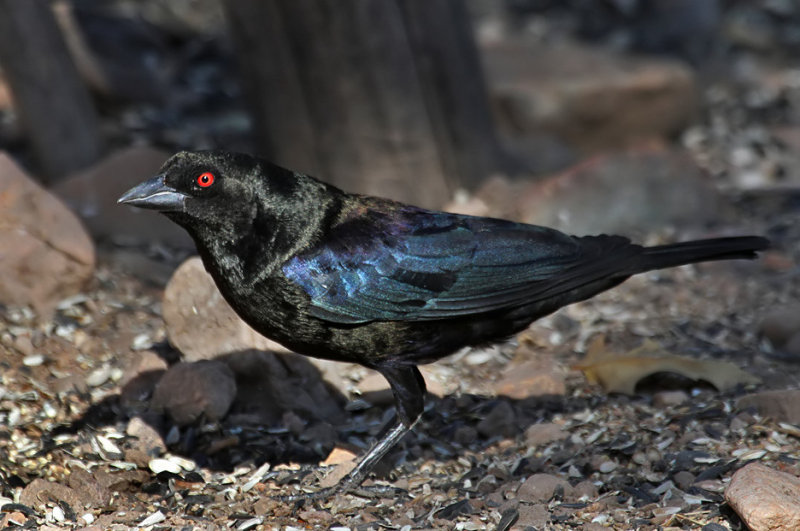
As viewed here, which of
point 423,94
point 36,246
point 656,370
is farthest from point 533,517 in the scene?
point 423,94

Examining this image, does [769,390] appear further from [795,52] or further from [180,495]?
[795,52]

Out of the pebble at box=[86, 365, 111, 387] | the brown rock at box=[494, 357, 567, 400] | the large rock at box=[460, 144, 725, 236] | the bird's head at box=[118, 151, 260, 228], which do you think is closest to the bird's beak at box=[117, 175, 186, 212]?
the bird's head at box=[118, 151, 260, 228]

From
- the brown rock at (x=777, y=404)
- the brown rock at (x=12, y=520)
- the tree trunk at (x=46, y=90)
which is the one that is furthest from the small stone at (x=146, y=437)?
the tree trunk at (x=46, y=90)

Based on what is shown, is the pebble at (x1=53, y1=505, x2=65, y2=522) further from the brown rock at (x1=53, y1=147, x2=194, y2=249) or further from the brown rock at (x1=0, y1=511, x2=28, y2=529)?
the brown rock at (x1=53, y1=147, x2=194, y2=249)

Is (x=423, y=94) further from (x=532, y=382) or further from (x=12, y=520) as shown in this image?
(x=12, y=520)

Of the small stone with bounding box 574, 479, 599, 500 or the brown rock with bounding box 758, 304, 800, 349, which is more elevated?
the small stone with bounding box 574, 479, 599, 500

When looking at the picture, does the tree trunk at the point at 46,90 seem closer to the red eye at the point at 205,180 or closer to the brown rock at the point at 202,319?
the brown rock at the point at 202,319

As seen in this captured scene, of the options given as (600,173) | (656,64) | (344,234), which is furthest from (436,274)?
(656,64)
